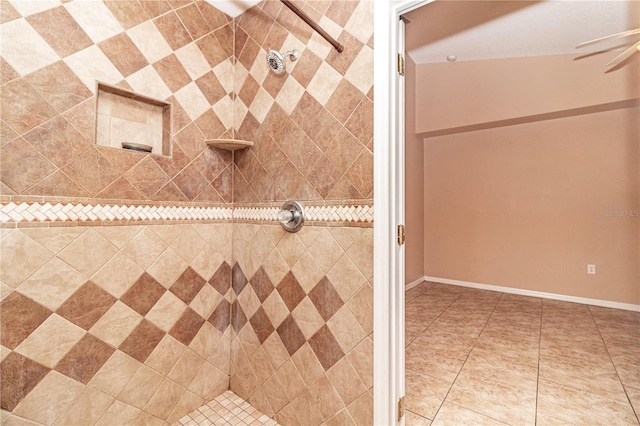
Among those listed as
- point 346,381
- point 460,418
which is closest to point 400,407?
point 346,381

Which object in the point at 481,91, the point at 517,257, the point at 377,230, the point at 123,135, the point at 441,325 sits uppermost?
the point at 481,91

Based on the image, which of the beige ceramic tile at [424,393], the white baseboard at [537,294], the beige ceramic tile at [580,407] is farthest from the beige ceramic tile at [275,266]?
the white baseboard at [537,294]

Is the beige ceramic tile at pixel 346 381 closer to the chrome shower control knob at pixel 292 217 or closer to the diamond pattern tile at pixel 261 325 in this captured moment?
the diamond pattern tile at pixel 261 325

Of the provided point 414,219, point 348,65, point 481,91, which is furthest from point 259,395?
point 481,91

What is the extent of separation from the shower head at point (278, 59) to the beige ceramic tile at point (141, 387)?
1.74 metres

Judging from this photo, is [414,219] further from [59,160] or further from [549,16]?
[59,160]

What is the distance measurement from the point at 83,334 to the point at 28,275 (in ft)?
1.14

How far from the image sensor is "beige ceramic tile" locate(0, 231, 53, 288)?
112cm

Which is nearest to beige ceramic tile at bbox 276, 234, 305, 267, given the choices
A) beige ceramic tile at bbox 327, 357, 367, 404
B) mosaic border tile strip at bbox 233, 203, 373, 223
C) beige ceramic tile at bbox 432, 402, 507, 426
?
mosaic border tile strip at bbox 233, 203, 373, 223

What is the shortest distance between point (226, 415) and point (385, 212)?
4.97ft

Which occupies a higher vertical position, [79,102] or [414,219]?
[79,102]

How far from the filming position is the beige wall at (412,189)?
427cm

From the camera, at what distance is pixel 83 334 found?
1305 mm

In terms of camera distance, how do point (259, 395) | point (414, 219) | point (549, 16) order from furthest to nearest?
point (414, 219), point (549, 16), point (259, 395)
